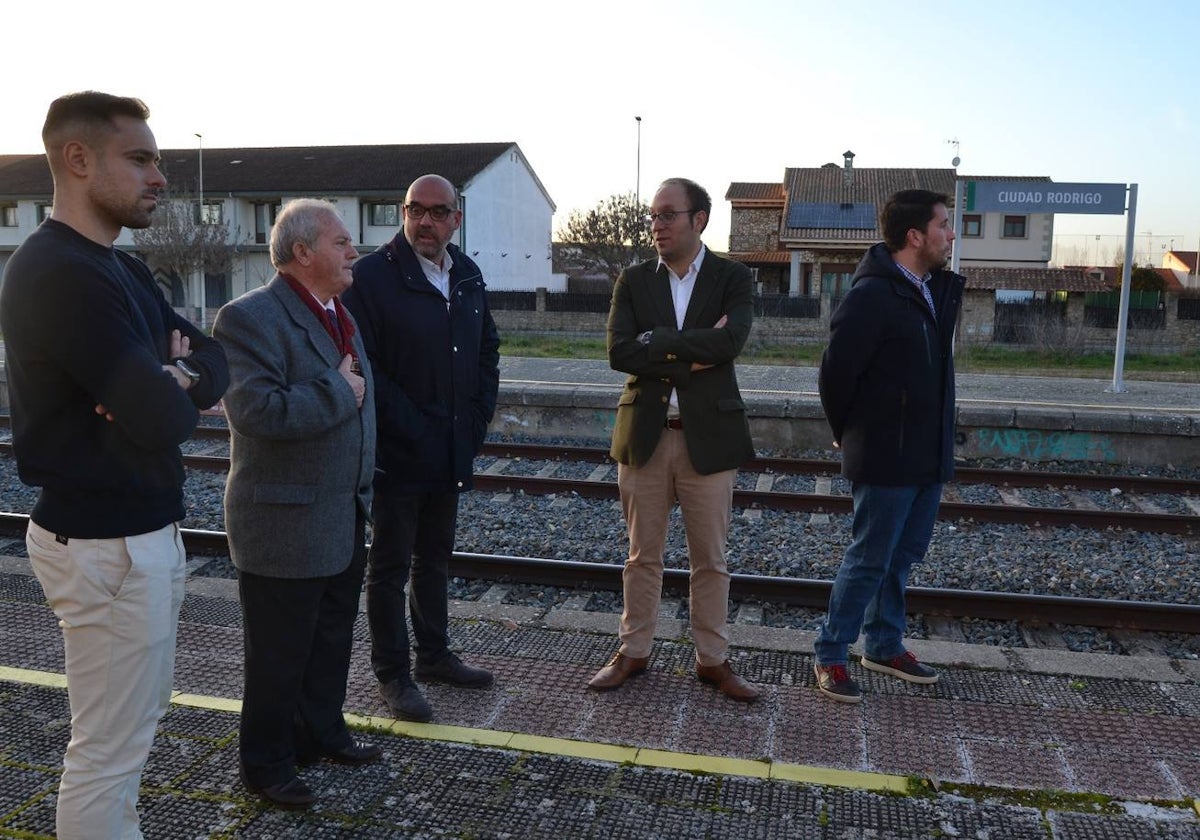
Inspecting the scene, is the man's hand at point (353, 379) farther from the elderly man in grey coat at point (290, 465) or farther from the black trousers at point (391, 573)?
the black trousers at point (391, 573)

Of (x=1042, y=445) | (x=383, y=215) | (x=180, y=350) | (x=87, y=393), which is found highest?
(x=383, y=215)

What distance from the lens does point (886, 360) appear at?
15.4ft

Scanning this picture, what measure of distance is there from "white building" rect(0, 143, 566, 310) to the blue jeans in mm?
39518

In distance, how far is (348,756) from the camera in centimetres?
387

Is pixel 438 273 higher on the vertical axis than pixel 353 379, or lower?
higher

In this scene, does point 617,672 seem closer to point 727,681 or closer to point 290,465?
point 727,681

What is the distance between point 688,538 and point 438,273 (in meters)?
1.67

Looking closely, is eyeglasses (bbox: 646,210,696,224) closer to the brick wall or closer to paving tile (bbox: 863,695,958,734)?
paving tile (bbox: 863,695,958,734)

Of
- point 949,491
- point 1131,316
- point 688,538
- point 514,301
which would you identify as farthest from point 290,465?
point 514,301

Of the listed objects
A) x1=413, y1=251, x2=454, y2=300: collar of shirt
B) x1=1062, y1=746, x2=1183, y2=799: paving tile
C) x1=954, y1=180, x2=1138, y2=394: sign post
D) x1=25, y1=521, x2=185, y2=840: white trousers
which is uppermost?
x1=954, y1=180, x2=1138, y2=394: sign post

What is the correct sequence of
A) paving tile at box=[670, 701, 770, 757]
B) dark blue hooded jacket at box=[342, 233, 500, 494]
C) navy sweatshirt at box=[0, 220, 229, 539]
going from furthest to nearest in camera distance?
dark blue hooded jacket at box=[342, 233, 500, 494] → paving tile at box=[670, 701, 770, 757] → navy sweatshirt at box=[0, 220, 229, 539]

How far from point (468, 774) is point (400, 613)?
963 millimetres

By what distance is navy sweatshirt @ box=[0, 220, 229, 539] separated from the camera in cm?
261

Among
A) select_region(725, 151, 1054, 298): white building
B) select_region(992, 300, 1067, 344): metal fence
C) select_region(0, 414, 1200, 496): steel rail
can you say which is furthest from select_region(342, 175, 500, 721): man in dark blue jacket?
select_region(725, 151, 1054, 298): white building
